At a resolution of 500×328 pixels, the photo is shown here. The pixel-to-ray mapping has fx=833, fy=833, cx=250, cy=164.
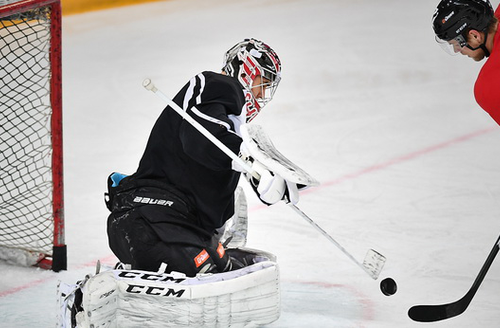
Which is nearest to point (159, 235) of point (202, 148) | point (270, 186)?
point (202, 148)

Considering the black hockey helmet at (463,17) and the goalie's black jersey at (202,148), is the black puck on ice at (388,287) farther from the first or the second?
the black hockey helmet at (463,17)

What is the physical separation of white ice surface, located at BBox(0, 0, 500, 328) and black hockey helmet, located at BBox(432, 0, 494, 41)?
3.05 ft

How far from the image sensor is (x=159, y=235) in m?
2.56

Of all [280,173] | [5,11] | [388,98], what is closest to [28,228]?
[5,11]

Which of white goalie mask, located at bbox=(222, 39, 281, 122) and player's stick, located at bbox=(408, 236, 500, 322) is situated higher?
white goalie mask, located at bbox=(222, 39, 281, 122)

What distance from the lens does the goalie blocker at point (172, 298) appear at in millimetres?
2398

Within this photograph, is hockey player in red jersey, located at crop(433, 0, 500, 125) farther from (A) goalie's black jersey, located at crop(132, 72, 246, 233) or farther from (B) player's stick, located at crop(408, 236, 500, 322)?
(A) goalie's black jersey, located at crop(132, 72, 246, 233)

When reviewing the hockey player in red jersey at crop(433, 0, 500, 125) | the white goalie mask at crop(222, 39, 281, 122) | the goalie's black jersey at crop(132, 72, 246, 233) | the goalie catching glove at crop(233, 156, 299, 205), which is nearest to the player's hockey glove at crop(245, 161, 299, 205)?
the goalie catching glove at crop(233, 156, 299, 205)

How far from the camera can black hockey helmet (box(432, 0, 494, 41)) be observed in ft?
8.39

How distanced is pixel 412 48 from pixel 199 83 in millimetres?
4038

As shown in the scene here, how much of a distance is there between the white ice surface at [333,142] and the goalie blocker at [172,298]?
253 mm

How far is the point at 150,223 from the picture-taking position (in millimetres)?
2586

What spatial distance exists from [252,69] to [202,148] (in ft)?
1.36

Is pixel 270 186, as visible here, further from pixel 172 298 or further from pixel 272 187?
pixel 172 298
